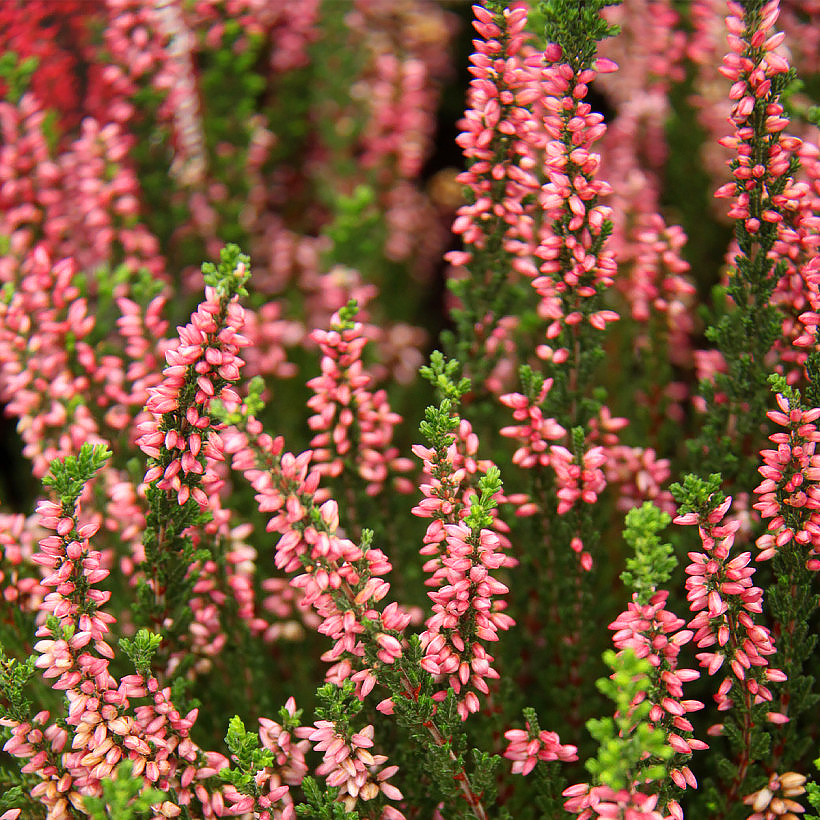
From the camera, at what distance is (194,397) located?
4.54 feet

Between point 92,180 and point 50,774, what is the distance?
1.74m

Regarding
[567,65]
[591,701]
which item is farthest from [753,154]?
[591,701]

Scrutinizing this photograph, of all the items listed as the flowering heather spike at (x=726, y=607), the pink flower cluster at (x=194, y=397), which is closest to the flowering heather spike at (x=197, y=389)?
the pink flower cluster at (x=194, y=397)

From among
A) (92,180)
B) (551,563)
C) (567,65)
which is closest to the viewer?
(567,65)

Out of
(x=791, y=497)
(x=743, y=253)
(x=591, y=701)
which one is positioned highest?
(x=743, y=253)

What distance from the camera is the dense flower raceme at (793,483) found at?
1.36 meters

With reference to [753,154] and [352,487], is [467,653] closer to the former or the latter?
[352,487]

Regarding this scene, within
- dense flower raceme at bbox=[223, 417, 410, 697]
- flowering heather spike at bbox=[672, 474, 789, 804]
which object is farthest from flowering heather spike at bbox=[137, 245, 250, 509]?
flowering heather spike at bbox=[672, 474, 789, 804]

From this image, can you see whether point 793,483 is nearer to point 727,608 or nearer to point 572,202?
point 727,608

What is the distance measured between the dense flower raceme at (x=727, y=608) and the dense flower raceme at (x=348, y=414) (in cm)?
70

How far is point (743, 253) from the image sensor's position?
1768 millimetres

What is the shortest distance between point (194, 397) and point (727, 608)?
3.34 ft

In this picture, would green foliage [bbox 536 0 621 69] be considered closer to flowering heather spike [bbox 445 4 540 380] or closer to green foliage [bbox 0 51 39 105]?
flowering heather spike [bbox 445 4 540 380]

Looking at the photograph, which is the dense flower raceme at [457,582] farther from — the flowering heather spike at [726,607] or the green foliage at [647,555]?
the flowering heather spike at [726,607]
